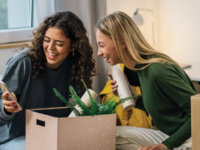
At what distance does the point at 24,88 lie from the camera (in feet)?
4.03

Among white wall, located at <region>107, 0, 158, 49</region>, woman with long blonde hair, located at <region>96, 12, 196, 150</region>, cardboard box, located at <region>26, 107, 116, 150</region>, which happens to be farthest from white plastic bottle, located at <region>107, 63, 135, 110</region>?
white wall, located at <region>107, 0, 158, 49</region>

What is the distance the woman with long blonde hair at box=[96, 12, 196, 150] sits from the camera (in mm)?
974

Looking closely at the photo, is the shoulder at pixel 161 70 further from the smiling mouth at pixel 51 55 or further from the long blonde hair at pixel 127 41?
the smiling mouth at pixel 51 55

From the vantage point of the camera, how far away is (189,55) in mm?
2580

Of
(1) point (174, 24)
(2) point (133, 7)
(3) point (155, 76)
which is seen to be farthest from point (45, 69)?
(1) point (174, 24)

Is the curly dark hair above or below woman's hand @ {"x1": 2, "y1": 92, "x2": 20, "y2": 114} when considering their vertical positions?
above

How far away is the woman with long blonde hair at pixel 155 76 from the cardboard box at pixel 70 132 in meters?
0.24

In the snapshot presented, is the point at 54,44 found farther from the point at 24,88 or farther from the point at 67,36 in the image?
the point at 24,88

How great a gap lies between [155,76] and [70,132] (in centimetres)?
44

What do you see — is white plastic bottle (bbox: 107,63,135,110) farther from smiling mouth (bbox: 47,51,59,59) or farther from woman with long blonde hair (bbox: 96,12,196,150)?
smiling mouth (bbox: 47,51,59,59)

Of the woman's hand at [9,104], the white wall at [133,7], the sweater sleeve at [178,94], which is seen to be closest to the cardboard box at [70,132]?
the woman's hand at [9,104]

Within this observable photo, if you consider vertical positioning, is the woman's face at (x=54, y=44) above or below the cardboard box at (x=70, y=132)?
above

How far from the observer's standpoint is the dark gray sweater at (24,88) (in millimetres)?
1194

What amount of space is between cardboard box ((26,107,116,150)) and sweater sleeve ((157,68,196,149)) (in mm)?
306
